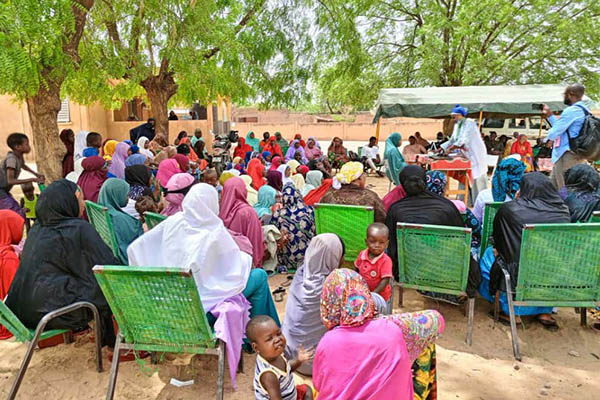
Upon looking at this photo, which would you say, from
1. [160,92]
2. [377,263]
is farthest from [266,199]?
[160,92]

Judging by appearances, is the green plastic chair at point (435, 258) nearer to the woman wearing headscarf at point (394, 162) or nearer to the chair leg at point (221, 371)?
the chair leg at point (221, 371)

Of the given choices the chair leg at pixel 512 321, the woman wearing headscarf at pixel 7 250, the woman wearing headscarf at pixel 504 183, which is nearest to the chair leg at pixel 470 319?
the chair leg at pixel 512 321

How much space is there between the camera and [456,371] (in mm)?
3012

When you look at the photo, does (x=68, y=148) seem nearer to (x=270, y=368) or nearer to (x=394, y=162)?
(x=394, y=162)

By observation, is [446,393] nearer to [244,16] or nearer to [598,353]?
[598,353]

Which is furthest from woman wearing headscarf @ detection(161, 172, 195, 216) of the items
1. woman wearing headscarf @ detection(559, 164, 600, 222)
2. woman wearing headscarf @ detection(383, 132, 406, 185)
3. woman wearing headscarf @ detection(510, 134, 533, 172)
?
woman wearing headscarf @ detection(510, 134, 533, 172)

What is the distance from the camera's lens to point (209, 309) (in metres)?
2.77

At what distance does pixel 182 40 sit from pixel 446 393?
6.98m

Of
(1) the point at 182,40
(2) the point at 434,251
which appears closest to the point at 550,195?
(2) the point at 434,251

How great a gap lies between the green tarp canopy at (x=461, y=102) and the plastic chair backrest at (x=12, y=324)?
7866 mm

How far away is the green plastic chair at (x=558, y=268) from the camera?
9.80 feet

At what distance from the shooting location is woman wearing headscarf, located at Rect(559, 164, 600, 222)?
382 centimetres

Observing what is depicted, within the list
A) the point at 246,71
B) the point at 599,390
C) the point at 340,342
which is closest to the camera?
the point at 340,342

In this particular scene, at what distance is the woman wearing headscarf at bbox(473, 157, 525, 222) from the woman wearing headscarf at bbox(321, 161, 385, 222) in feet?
3.51
